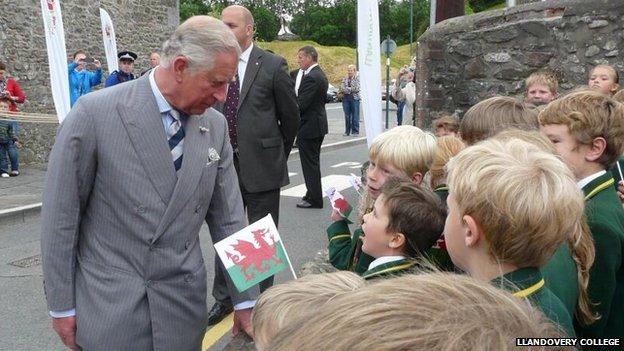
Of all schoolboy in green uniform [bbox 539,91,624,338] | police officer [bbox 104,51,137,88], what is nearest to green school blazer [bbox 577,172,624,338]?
schoolboy in green uniform [bbox 539,91,624,338]

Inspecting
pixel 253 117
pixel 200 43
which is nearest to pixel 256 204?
pixel 253 117

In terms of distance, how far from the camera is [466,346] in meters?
0.65

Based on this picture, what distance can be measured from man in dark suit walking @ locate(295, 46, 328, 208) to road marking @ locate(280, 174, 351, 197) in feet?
2.66

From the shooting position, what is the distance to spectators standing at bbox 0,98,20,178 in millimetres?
9984

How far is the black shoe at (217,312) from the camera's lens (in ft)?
13.7

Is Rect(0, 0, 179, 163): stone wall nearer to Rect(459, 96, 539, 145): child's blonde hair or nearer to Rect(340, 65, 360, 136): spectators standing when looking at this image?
Rect(340, 65, 360, 136): spectators standing

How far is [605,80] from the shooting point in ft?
17.1

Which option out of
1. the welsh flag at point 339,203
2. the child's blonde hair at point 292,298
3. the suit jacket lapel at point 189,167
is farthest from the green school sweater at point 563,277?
the suit jacket lapel at point 189,167

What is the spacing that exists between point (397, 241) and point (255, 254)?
1.72 feet

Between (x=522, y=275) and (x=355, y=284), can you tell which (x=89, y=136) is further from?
(x=522, y=275)

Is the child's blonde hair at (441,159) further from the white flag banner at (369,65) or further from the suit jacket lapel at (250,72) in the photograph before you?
the white flag banner at (369,65)

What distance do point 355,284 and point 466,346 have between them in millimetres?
548

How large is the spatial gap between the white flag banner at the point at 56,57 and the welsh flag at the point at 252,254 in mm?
7006

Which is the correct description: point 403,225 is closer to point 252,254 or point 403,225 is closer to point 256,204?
point 252,254
